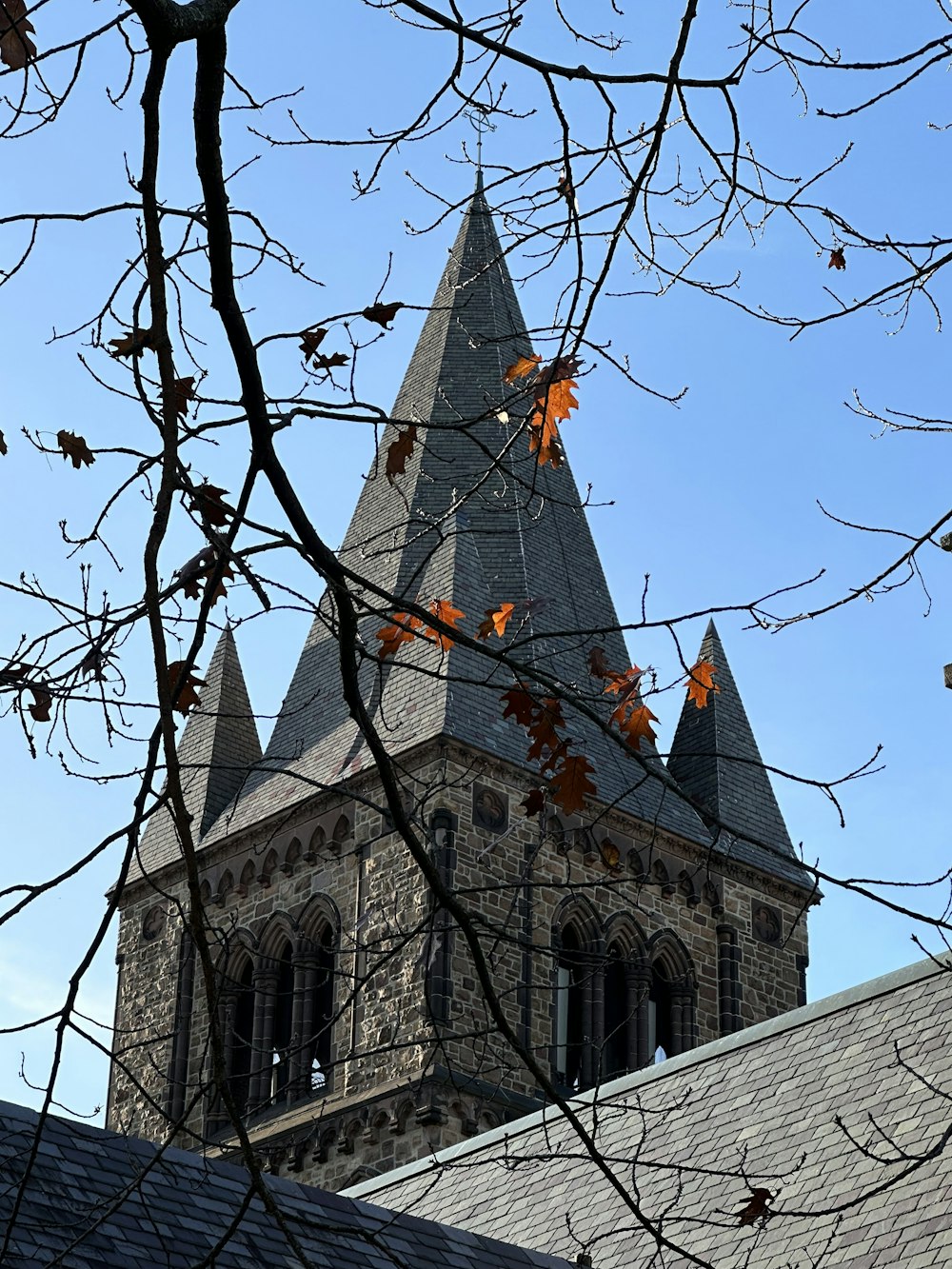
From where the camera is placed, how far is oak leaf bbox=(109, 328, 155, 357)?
4531 mm

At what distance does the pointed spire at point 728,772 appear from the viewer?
33.6 m

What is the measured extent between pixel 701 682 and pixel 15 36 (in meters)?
1.92

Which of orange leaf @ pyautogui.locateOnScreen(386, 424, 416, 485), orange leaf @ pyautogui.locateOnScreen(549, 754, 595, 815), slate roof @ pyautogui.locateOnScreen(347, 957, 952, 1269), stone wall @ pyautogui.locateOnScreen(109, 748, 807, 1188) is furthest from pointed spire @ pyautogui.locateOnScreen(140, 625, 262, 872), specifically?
orange leaf @ pyautogui.locateOnScreen(549, 754, 595, 815)

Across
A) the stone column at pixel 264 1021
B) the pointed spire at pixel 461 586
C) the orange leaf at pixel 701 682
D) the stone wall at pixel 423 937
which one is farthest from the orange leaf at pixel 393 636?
the stone column at pixel 264 1021

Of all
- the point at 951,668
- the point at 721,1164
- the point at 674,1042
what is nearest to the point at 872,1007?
the point at 721,1164

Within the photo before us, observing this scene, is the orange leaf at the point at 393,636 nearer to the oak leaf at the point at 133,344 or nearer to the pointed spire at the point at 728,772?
the oak leaf at the point at 133,344

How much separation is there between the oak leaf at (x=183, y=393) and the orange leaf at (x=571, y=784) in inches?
38.8

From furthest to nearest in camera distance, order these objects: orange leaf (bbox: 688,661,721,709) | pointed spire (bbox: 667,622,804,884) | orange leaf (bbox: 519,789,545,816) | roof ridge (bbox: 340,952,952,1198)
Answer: pointed spire (bbox: 667,622,804,884)
roof ridge (bbox: 340,952,952,1198)
orange leaf (bbox: 688,661,721,709)
orange leaf (bbox: 519,789,545,816)

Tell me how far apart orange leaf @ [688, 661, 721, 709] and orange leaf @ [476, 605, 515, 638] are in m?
0.42

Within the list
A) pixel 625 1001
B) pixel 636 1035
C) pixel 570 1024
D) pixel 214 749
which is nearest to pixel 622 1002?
pixel 625 1001

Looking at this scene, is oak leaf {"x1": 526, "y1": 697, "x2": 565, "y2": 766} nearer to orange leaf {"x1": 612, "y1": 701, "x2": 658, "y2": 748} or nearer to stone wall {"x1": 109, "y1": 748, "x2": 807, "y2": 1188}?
orange leaf {"x1": 612, "y1": 701, "x2": 658, "y2": 748}

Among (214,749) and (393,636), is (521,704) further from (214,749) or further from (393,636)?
(214,749)

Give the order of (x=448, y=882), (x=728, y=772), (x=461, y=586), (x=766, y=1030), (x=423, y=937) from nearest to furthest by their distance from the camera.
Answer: (x=766, y=1030) → (x=448, y=882) → (x=423, y=937) → (x=461, y=586) → (x=728, y=772)

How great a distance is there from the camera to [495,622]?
5121 millimetres
